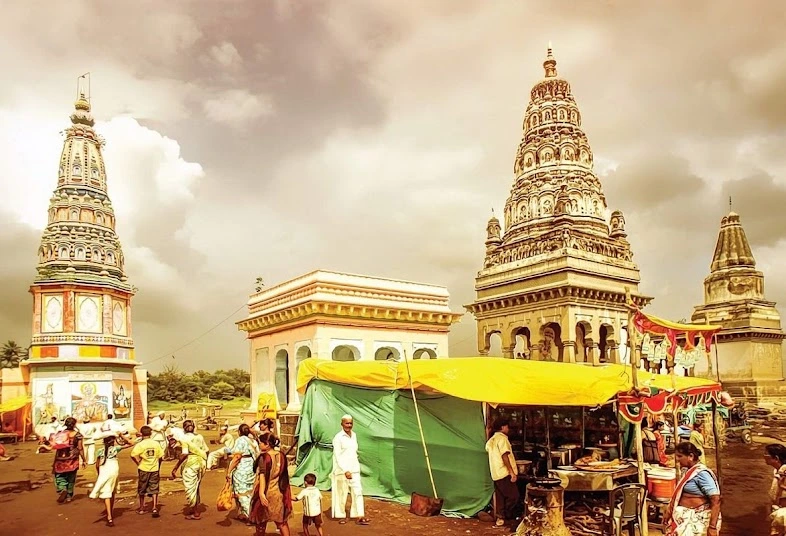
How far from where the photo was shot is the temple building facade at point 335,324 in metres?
19.2

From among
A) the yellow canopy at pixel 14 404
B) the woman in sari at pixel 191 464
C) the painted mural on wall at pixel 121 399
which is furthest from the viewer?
the painted mural on wall at pixel 121 399

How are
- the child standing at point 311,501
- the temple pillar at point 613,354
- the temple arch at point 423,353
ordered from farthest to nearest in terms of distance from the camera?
the temple pillar at point 613,354 < the temple arch at point 423,353 < the child standing at point 311,501

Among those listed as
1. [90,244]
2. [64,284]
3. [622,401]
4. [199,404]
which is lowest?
[199,404]

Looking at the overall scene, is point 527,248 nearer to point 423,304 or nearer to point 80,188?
point 423,304

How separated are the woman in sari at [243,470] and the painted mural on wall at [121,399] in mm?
22153

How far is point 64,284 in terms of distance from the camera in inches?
1139

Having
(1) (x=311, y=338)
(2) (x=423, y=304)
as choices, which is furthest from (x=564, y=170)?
(1) (x=311, y=338)

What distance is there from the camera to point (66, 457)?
1143 cm

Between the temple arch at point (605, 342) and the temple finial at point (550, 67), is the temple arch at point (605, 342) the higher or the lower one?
the lower one

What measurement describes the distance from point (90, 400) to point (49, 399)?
5.53ft

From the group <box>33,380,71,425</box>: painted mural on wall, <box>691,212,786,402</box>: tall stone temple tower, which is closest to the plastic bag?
<box>33,380,71,425</box>: painted mural on wall

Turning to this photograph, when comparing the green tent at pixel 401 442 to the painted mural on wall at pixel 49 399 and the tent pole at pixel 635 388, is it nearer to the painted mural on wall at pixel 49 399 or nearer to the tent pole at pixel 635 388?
the tent pole at pixel 635 388

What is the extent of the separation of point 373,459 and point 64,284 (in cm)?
2334

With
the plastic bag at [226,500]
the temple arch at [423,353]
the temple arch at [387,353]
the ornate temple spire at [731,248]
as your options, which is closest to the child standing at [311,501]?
the plastic bag at [226,500]
